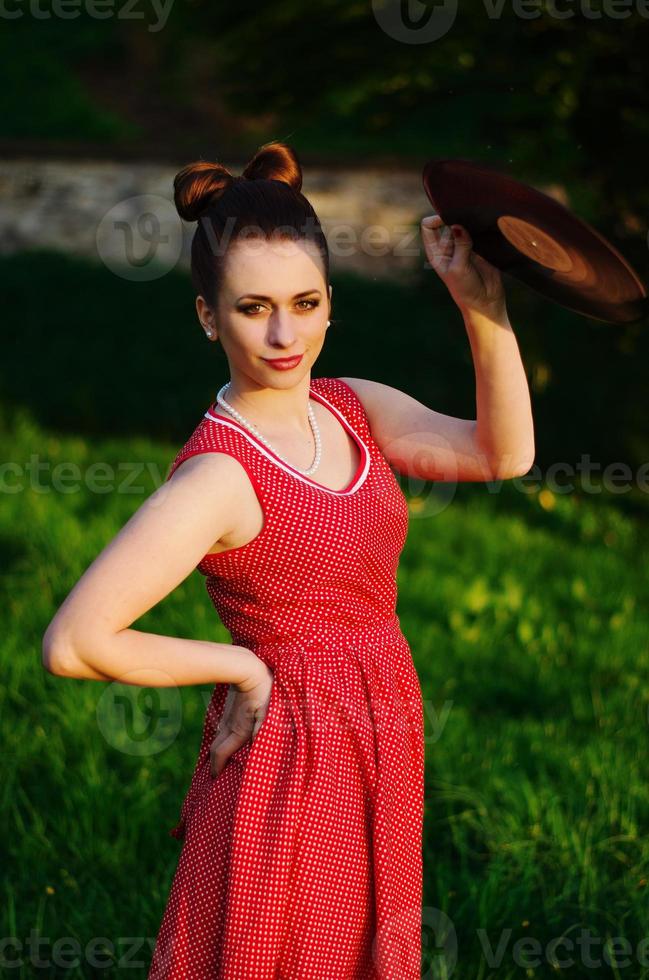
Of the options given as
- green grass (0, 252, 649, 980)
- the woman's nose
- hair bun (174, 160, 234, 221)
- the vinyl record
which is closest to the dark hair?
hair bun (174, 160, 234, 221)

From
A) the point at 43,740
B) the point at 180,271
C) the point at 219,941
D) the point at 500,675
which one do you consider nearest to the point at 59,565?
the point at 43,740

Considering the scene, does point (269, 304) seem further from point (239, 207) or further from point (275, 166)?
point (275, 166)

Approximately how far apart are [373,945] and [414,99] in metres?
5.97

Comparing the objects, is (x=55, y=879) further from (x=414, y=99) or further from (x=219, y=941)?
(x=414, y=99)

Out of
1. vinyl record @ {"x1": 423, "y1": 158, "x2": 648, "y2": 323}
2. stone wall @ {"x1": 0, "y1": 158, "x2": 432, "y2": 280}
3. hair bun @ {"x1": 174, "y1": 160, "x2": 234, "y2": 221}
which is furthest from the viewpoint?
stone wall @ {"x1": 0, "y1": 158, "x2": 432, "y2": 280}

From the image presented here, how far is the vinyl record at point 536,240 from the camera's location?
1.72m

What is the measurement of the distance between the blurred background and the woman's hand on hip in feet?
3.69

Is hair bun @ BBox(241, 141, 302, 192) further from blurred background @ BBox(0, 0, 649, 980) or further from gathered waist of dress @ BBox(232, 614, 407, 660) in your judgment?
gathered waist of dress @ BBox(232, 614, 407, 660)

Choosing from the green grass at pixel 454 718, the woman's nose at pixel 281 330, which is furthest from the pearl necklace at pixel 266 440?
the green grass at pixel 454 718

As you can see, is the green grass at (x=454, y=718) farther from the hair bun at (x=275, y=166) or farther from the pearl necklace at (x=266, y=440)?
the hair bun at (x=275, y=166)

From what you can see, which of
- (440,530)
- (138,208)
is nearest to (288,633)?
(440,530)

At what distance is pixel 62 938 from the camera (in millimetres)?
3016

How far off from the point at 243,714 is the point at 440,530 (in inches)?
172

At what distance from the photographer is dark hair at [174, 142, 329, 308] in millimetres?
1918
